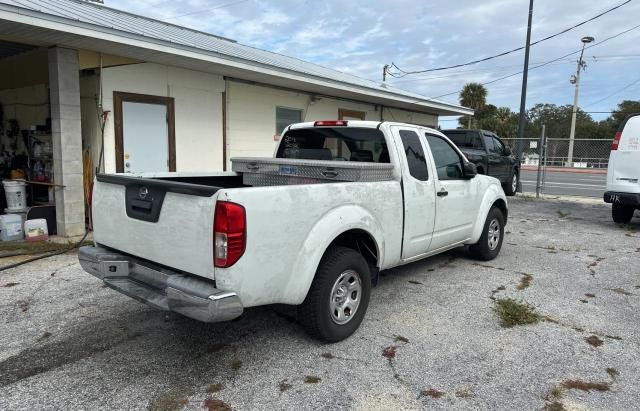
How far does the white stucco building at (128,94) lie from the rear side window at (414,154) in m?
4.82

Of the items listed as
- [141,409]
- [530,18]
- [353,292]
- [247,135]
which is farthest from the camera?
[530,18]

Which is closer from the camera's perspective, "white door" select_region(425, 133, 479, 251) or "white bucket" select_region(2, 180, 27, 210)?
"white door" select_region(425, 133, 479, 251)

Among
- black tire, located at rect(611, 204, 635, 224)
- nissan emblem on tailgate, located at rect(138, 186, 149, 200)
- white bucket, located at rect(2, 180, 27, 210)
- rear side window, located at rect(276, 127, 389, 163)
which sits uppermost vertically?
rear side window, located at rect(276, 127, 389, 163)

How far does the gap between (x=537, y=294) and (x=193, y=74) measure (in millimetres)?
7764

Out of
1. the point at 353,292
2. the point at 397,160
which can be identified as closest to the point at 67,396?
the point at 353,292

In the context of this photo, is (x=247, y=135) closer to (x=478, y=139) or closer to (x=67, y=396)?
(x=478, y=139)

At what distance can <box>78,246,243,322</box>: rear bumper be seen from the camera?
285cm

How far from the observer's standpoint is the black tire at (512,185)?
49.0 ft

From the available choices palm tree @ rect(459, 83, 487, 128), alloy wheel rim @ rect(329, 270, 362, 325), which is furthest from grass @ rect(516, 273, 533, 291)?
palm tree @ rect(459, 83, 487, 128)

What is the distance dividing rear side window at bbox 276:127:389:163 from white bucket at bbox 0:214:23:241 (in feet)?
15.5

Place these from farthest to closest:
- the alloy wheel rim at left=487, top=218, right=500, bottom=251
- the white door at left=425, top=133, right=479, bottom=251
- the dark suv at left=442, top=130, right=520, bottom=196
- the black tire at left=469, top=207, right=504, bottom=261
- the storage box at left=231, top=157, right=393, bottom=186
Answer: the dark suv at left=442, top=130, right=520, bottom=196
the alloy wheel rim at left=487, top=218, right=500, bottom=251
the black tire at left=469, top=207, right=504, bottom=261
the white door at left=425, top=133, right=479, bottom=251
the storage box at left=231, top=157, right=393, bottom=186

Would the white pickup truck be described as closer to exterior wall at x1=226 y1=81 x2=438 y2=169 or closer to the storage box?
the storage box

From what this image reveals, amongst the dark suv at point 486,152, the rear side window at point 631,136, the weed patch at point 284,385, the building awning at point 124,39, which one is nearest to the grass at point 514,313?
the weed patch at point 284,385

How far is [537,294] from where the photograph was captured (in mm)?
5082
